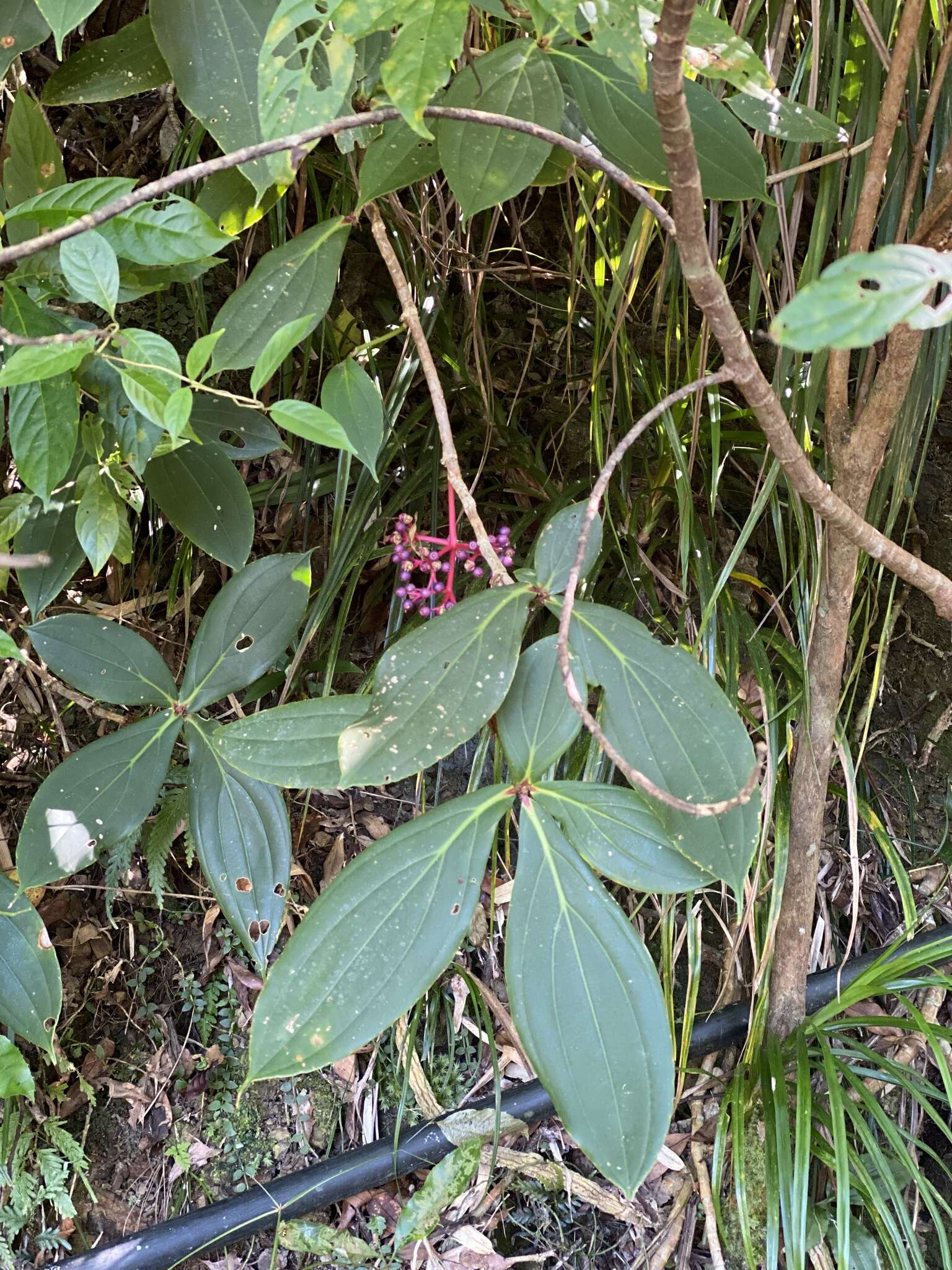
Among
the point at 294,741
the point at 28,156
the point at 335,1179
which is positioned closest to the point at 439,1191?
the point at 335,1179

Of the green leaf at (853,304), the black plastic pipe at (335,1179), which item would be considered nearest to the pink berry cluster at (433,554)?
the green leaf at (853,304)

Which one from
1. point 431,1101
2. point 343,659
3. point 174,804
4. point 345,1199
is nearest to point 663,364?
point 343,659

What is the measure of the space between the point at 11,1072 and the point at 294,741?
53 cm

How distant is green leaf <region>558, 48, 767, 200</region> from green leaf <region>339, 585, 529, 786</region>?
0.39m

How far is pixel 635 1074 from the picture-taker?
613mm

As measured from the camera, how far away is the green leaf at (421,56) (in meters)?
0.48

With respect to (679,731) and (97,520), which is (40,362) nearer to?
(97,520)

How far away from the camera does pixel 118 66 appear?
75 cm

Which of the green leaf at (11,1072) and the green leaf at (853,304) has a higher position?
the green leaf at (853,304)

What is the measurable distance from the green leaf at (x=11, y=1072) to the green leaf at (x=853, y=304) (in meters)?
0.89

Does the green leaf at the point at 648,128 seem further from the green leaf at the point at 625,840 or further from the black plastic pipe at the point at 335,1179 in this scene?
the black plastic pipe at the point at 335,1179

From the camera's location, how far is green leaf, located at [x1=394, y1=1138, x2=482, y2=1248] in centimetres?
110

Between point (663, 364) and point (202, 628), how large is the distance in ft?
2.49

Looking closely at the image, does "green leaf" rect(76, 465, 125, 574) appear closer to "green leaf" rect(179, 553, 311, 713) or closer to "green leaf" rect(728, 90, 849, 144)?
"green leaf" rect(179, 553, 311, 713)
